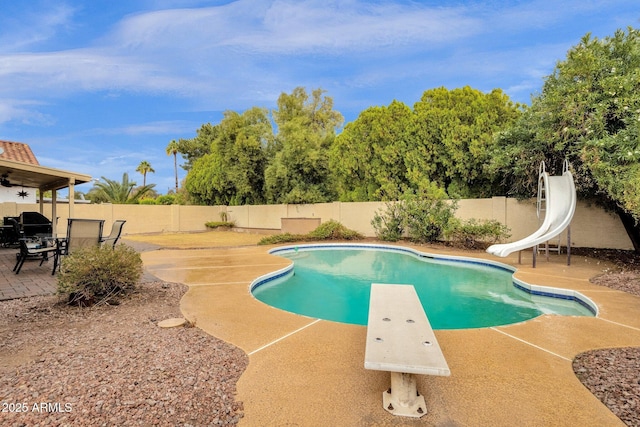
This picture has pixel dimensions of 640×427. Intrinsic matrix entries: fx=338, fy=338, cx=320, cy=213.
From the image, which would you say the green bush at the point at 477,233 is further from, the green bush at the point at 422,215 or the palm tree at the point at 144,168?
the palm tree at the point at 144,168

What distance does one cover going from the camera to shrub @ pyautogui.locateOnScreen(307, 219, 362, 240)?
14.1 metres

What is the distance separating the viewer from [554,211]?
8000 millimetres

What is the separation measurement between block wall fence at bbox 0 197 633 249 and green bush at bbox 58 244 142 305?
33.0 feet

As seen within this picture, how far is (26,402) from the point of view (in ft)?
6.89

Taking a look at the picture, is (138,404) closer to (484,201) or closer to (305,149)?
(484,201)

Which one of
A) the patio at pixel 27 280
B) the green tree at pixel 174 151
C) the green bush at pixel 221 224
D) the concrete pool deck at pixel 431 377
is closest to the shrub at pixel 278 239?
the patio at pixel 27 280

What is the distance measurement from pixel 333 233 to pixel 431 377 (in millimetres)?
11572

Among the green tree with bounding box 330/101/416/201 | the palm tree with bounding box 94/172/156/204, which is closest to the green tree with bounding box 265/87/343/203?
the green tree with bounding box 330/101/416/201

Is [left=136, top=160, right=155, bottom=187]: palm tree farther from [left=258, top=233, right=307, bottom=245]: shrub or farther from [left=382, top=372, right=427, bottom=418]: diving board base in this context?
[left=382, top=372, right=427, bottom=418]: diving board base

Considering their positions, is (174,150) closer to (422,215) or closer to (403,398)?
(422,215)

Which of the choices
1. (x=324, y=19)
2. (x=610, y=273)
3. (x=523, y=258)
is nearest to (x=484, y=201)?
(x=523, y=258)

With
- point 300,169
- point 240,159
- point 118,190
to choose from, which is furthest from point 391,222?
point 118,190

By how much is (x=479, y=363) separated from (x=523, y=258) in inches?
289

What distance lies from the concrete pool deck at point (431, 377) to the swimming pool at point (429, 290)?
31.4 inches
